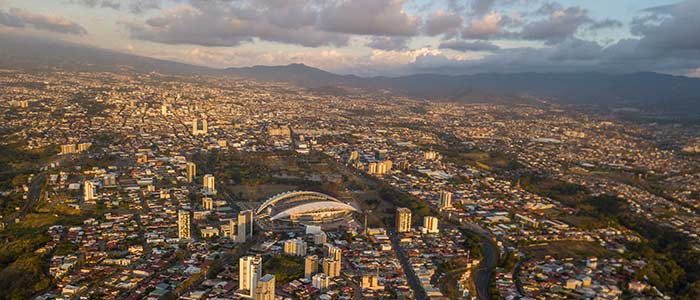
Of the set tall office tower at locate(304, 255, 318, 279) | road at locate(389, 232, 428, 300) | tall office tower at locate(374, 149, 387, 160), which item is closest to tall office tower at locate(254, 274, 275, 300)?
tall office tower at locate(304, 255, 318, 279)

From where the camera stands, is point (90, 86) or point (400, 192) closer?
point (400, 192)

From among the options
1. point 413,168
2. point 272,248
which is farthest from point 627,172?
point 272,248

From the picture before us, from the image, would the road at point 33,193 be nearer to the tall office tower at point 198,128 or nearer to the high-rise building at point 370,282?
the high-rise building at point 370,282

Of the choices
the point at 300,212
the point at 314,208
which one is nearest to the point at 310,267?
the point at 300,212

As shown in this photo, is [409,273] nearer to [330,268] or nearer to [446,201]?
[330,268]

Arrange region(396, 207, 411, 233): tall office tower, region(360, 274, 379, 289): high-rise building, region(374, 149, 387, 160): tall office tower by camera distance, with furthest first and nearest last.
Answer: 1. region(374, 149, 387, 160): tall office tower
2. region(396, 207, 411, 233): tall office tower
3. region(360, 274, 379, 289): high-rise building

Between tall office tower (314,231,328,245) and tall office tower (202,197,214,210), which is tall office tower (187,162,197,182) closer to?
tall office tower (202,197,214,210)

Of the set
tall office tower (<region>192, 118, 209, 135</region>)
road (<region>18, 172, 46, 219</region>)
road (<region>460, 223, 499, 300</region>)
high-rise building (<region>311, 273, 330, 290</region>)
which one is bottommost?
road (<region>460, 223, 499, 300</region>)

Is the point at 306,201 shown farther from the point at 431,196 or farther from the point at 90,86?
the point at 90,86
